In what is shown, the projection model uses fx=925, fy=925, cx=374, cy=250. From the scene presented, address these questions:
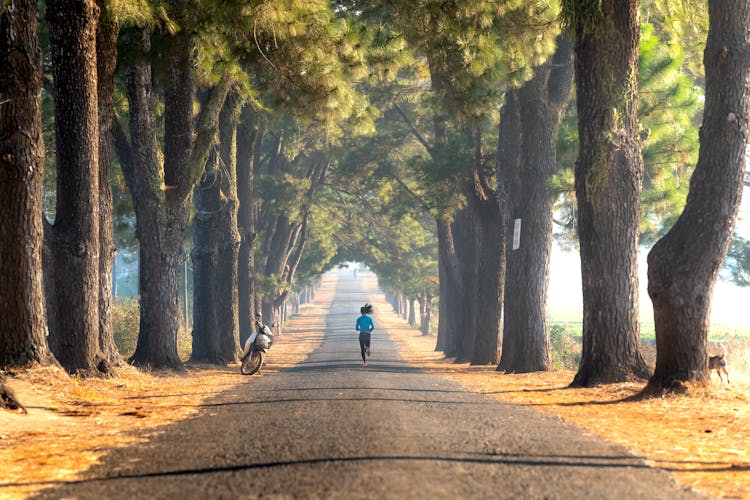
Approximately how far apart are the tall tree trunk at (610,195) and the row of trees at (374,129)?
34mm

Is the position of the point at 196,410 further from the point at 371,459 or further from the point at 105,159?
the point at 105,159

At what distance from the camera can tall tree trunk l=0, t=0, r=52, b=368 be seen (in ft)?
41.9

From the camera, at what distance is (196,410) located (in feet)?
41.8

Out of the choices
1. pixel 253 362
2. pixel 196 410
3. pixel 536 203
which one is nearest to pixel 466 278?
pixel 536 203

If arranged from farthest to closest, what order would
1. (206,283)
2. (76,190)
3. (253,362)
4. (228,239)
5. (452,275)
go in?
(452,275)
(228,239)
(206,283)
(253,362)
(76,190)

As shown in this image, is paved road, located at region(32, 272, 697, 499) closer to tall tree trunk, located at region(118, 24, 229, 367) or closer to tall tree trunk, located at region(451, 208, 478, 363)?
tall tree trunk, located at region(118, 24, 229, 367)

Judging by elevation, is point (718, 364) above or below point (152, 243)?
below

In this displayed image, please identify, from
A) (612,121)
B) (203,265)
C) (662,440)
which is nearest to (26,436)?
(662,440)

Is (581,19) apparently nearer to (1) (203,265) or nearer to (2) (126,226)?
(1) (203,265)

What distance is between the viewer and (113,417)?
11.9 m

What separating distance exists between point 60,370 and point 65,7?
5937 mm

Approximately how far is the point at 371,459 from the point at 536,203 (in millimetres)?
15299

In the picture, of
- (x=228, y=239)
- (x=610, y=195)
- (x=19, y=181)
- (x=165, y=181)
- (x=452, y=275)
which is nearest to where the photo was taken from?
(x=19, y=181)

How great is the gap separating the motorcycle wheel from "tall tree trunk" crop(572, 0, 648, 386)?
954 cm
